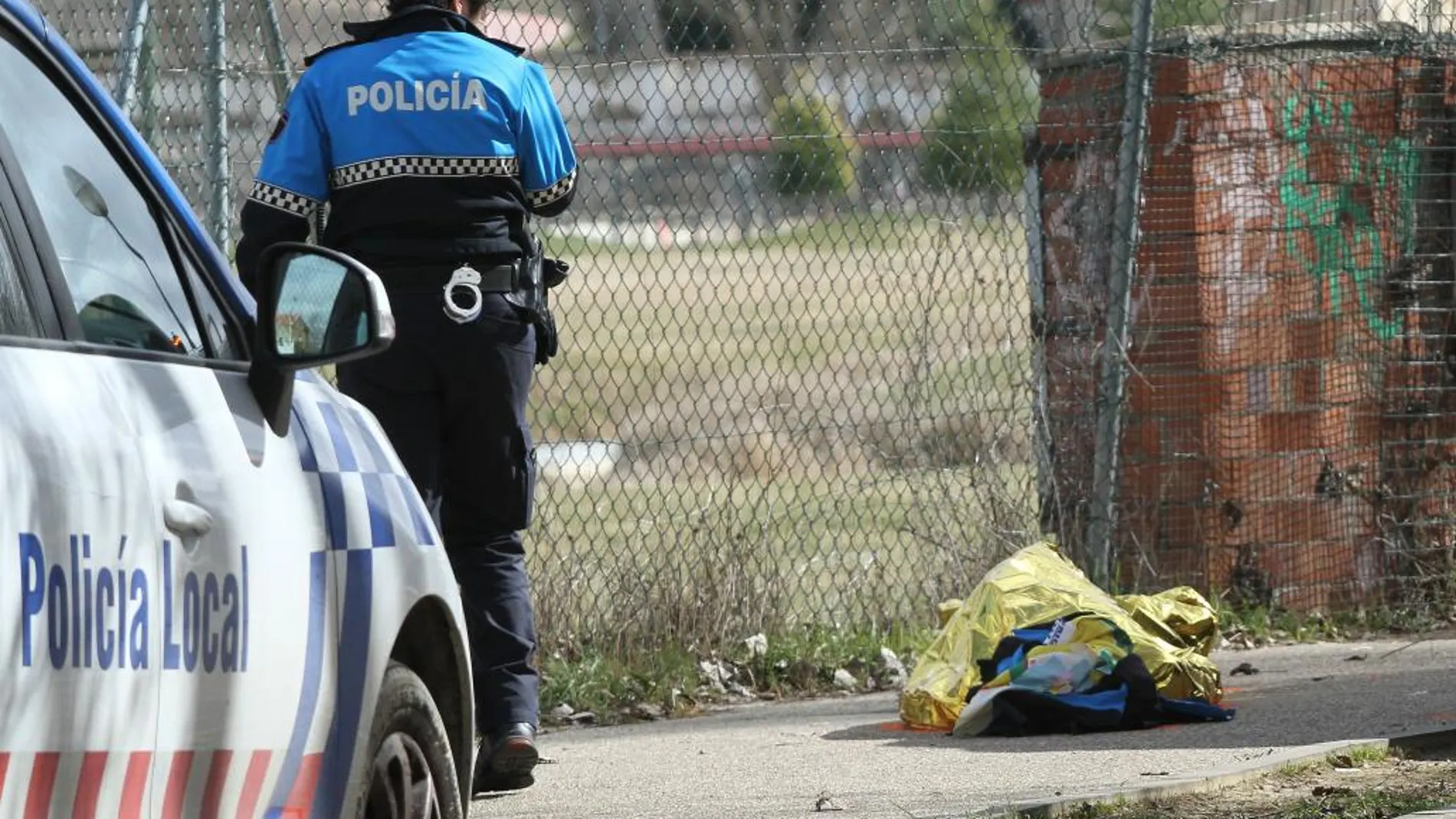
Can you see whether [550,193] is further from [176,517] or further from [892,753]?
[176,517]

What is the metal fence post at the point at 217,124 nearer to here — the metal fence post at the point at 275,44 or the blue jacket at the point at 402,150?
the metal fence post at the point at 275,44

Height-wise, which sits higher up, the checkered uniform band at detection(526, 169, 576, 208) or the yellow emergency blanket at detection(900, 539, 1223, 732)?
the checkered uniform band at detection(526, 169, 576, 208)

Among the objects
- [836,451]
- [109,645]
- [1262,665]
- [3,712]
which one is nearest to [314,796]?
[109,645]

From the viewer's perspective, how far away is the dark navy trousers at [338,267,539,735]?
5.26 meters

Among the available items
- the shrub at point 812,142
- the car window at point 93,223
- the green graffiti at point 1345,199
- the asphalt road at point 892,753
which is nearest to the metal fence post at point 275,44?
the shrub at point 812,142

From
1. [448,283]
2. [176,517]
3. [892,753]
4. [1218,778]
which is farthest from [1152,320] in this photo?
[176,517]

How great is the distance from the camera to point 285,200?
524cm

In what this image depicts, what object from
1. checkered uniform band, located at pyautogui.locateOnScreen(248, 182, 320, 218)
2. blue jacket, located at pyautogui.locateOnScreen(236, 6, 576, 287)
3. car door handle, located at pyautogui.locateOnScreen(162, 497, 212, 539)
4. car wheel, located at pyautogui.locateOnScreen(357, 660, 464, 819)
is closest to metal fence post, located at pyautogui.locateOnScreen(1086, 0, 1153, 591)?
blue jacket, located at pyautogui.locateOnScreen(236, 6, 576, 287)

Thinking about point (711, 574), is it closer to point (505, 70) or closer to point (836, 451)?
point (505, 70)

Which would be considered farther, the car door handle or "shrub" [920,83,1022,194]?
"shrub" [920,83,1022,194]

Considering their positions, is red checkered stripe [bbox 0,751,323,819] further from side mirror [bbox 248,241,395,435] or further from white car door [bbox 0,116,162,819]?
side mirror [bbox 248,241,395,435]

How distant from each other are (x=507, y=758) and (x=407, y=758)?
185 centimetres

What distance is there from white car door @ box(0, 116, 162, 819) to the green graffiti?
253 inches

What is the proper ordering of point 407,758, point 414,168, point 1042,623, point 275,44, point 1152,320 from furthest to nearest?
point 1152,320, point 275,44, point 1042,623, point 414,168, point 407,758
